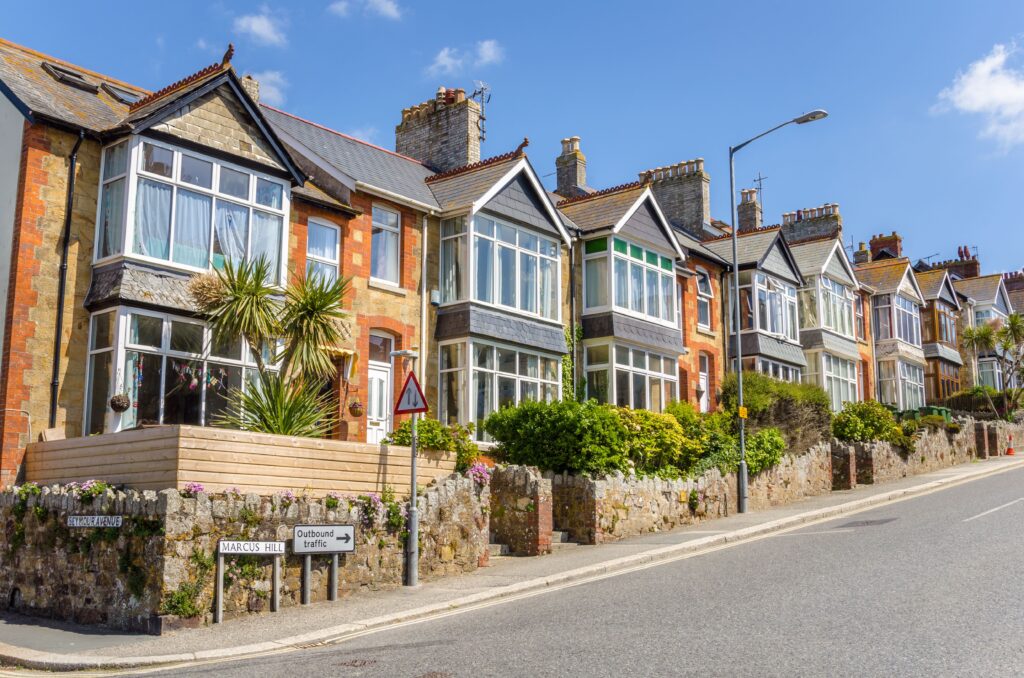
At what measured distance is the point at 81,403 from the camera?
54.6 feet

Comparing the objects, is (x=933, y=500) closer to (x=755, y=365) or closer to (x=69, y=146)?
(x=755, y=365)

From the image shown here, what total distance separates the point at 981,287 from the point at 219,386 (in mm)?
54365

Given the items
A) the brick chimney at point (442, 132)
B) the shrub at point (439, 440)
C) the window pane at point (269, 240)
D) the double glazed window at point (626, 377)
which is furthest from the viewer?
the brick chimney at point (442, 132)

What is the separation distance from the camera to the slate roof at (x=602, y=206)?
89.2 feet

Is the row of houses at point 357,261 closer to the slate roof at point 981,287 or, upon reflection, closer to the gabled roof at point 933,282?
the gabled roof at point 933,282

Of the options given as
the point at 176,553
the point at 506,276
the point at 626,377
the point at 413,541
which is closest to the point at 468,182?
the point at 506,276

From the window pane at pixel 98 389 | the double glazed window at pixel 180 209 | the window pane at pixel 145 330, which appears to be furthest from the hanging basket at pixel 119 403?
the double glazed window at pixel 180 209

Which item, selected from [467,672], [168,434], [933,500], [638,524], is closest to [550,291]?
[638,524]

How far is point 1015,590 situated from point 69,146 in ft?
53.6

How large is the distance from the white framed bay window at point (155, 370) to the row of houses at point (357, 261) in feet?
0.13

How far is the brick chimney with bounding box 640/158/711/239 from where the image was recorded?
36.8 metres

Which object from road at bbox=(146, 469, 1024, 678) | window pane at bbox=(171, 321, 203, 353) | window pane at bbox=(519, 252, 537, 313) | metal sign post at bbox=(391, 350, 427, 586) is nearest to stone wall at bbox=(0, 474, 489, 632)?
metal sign post at bbox=(391, 350, 427, 586)

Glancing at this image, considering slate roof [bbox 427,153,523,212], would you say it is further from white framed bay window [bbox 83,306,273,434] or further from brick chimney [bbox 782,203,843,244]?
brick chimney [bbox 782,203,843,244]

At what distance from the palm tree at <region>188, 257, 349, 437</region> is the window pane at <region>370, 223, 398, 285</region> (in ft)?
14.6
